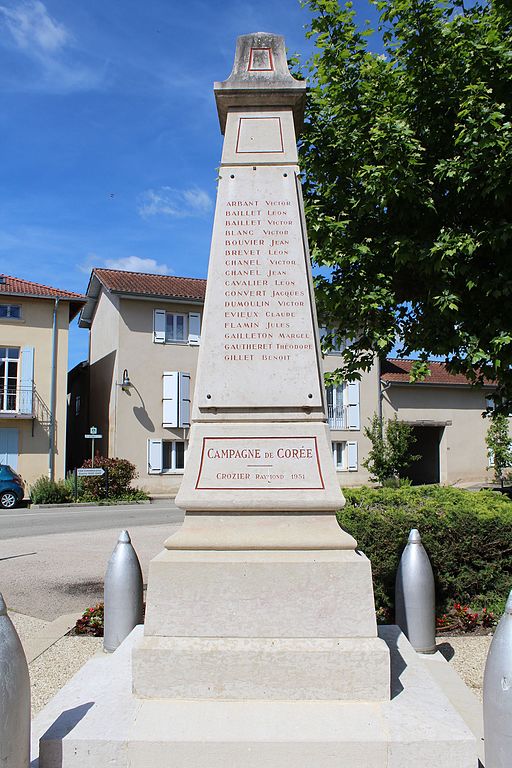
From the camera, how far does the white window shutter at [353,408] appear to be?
28.6 m

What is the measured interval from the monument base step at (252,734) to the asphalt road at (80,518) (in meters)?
11.2

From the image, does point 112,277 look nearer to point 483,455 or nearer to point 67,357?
point 67,357

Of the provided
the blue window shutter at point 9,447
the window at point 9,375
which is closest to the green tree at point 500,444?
the blue window shutter at point 9,447

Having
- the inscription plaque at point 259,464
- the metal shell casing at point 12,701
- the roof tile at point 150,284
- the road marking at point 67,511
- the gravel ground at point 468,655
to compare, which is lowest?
the road marking at point 67,511

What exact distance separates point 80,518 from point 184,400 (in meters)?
9.44

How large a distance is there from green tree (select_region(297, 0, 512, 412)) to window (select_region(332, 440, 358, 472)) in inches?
815

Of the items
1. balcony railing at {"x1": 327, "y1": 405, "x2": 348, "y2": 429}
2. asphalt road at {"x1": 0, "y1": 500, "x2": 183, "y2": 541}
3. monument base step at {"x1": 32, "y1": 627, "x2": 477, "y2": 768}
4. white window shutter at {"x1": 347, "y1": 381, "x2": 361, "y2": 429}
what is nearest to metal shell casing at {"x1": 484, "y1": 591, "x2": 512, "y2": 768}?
monument base step at {"x1": 32, "y1": 627, "x2": 477, "y2": 768}

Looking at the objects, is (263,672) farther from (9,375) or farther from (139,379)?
(9,375)

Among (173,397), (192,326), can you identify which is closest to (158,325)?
(192,326)

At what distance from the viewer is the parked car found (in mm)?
21484


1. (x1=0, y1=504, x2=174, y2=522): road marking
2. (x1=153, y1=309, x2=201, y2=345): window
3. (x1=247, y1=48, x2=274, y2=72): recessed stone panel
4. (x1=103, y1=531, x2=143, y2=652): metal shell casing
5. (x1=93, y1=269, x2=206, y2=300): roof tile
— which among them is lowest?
(x1=0, y1=504, x2=174, y2=522): road marking

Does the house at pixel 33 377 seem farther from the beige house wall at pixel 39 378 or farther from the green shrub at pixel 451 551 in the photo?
the green shrub at pixel 451 551

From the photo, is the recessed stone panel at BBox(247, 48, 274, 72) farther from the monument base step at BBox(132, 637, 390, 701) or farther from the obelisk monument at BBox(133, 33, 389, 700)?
the monument base step at BBox(132, 637, 390, 701)

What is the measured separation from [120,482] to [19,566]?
13.8 meters
